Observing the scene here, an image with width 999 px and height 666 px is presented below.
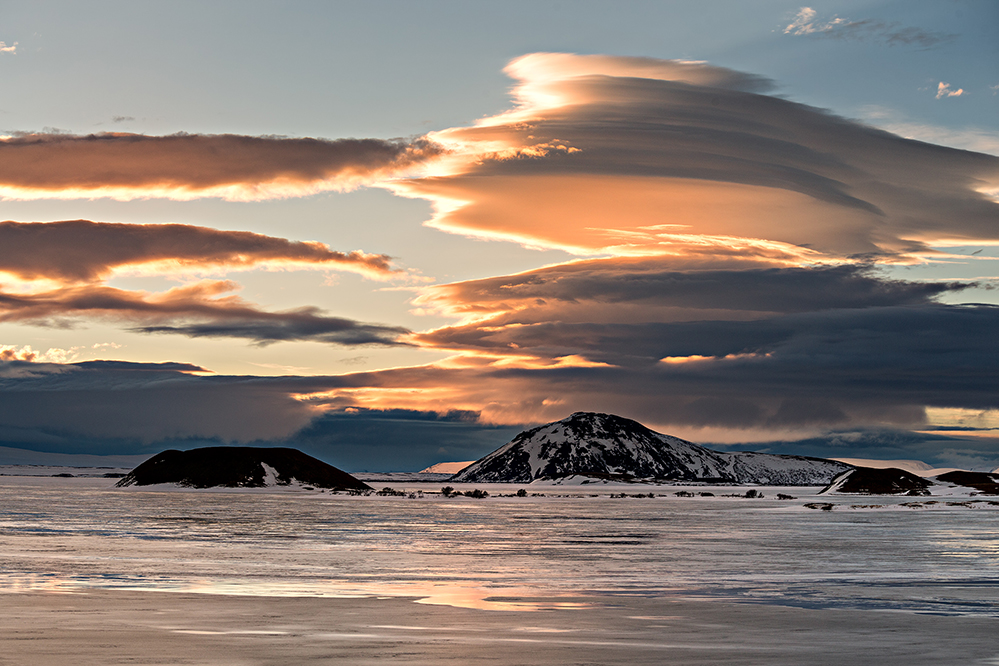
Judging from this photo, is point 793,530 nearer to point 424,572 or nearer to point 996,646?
point 424,572

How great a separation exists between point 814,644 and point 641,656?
170 inches

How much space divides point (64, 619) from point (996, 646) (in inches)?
810

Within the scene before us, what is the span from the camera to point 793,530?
69.6 m

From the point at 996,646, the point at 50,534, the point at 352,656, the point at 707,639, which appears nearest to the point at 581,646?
the point at 707,639

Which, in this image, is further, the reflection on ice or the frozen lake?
the reflection on ice

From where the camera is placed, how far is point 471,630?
21.5 metres

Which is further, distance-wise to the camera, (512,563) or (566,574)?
(512,563)

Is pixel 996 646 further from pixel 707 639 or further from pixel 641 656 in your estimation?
pixel 641 656

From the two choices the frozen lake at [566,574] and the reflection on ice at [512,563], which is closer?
the frozen lake at [566,574]

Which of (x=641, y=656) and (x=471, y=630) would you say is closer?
(x=641, y=656)

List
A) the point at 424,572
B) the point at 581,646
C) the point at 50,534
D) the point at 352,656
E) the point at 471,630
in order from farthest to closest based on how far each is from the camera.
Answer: the point at 50,534, the point at 424,572, the point at 471,630, the point at 581,646, the point at 352,656

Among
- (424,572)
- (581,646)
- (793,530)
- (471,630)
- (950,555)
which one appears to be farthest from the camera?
(793,530)

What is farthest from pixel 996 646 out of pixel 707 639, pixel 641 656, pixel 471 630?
pixel 471 630

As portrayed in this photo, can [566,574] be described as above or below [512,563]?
above
